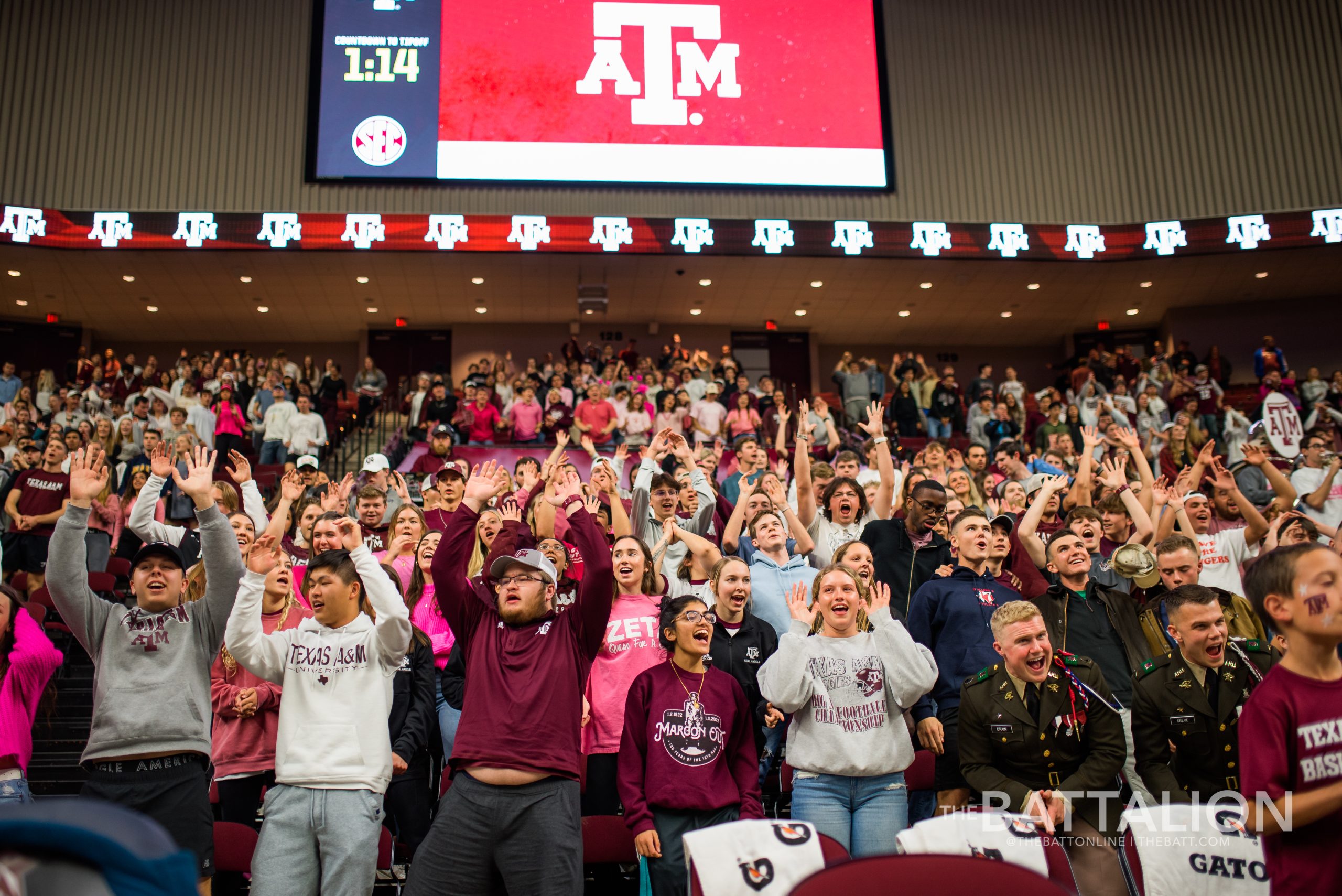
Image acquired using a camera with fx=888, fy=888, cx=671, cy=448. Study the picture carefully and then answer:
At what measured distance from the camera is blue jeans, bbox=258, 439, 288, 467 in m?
11.6

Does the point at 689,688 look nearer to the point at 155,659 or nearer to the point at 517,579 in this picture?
the point at 517,579

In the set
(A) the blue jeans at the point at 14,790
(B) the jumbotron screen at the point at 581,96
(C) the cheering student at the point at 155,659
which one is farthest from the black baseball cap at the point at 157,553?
(B) the jumbotron screen at the point at 581,96

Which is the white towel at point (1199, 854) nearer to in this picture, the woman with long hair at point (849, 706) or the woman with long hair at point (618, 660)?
the woman with long hair at point (849, 706)

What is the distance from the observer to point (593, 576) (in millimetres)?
3287

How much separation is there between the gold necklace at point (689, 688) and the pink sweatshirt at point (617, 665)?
0.27 meters

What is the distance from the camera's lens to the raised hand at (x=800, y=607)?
140 inches

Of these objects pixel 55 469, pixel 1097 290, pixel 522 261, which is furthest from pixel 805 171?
pixel 55 469

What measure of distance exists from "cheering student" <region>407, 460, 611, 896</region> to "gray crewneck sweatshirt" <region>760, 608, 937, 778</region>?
769 millimetres

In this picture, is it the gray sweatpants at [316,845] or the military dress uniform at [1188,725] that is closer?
the gray sweatpants at [316,845]

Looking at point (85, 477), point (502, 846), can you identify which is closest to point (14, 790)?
point (85, 477)

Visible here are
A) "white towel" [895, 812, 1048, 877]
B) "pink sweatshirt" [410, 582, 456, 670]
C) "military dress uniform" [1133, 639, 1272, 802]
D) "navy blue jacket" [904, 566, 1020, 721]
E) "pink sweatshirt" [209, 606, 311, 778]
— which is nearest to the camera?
"white towel" [895, 812, 1048, 877]

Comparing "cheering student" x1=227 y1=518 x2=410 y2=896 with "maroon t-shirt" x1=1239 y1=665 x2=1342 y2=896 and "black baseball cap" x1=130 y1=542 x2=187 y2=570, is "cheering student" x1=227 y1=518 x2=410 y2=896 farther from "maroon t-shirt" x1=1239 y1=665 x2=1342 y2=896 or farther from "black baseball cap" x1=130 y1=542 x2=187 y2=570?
"maroon t-shirt" x1=1239 y1=665 x2=1342 y2=896

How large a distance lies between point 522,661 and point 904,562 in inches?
97.0

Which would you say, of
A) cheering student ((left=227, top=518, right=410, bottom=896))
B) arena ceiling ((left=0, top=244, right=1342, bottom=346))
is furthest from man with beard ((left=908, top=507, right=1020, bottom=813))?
arena ceiling ((left=0, top=244, right=1342, bottom=346))
